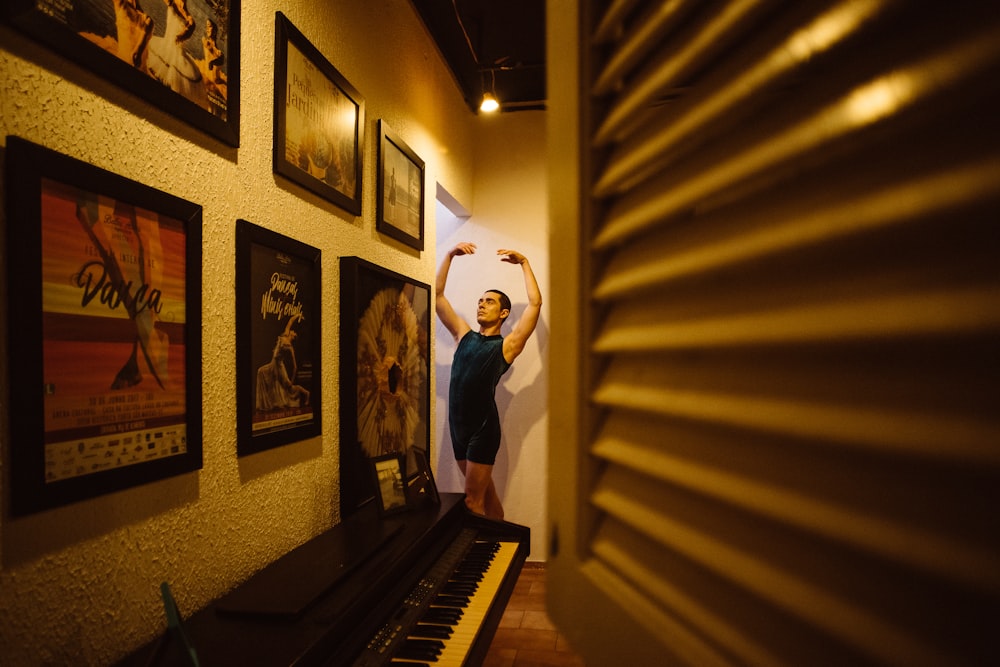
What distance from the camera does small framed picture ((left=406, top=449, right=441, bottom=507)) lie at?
5.92ft

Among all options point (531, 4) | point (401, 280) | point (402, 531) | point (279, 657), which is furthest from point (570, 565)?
point (531, 4)

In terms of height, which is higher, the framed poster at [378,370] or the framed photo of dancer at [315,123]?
the framed photo of dancer at [315,123]

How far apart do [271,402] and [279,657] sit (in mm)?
538

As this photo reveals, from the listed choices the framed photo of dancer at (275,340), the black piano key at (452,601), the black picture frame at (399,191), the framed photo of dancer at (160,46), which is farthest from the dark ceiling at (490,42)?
the black piano key at (452,601)

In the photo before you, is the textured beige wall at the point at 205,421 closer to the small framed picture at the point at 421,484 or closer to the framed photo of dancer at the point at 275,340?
the framed photo of dancer at the point at 275,340

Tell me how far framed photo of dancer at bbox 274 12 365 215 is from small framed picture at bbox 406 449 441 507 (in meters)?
0.89

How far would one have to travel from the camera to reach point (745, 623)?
11.1 inches

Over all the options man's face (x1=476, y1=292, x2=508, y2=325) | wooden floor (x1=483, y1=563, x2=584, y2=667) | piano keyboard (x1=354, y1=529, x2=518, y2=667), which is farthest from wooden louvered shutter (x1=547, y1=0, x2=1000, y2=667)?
man's face (x1=476, y1=292, x2=508, y2=325)

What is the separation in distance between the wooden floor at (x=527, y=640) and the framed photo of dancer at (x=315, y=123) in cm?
196

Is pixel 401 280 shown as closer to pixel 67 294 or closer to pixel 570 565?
pixel 67 294

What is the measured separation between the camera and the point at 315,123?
56.0 inches

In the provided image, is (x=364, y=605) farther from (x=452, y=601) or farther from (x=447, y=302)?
(x=447, y=302)

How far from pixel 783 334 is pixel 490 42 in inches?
117

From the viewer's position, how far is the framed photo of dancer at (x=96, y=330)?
27.4 inches
